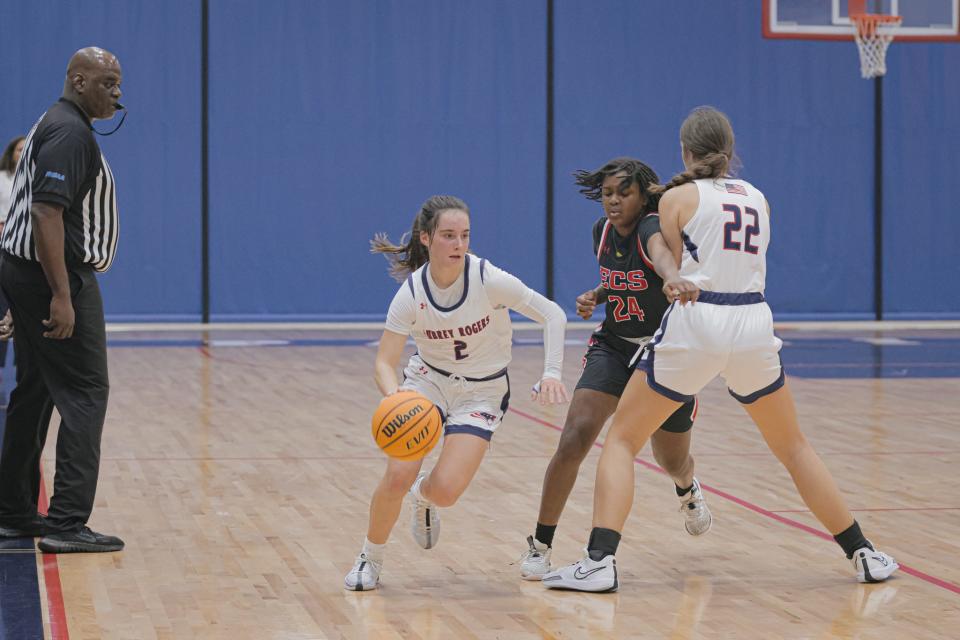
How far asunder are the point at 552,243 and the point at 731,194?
479 inches

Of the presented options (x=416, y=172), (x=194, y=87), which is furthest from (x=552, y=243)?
(x=194, y=87)

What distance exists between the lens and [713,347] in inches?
181

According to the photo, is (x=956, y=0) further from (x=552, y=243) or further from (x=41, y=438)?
(x=41, y=438)

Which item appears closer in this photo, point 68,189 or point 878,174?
point 68,189

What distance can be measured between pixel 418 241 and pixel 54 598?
1.79 metres

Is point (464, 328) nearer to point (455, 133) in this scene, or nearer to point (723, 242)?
point (723, 242)

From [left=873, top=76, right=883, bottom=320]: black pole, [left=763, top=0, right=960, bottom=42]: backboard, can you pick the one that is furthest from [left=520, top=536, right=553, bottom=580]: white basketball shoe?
[left=873, top=76, right=883, bottom=320]: black pole

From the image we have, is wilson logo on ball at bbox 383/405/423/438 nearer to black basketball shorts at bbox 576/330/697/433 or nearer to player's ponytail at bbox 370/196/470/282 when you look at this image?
player's ponytail at bbox 370/196/470/282

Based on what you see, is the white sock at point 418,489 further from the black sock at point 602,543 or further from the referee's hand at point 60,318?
the referee's hand at point 60,318

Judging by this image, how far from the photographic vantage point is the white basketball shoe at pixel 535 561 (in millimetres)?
4953

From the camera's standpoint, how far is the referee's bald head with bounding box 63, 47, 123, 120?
17.6 ft

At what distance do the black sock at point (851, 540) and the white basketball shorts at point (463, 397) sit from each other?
1.29m

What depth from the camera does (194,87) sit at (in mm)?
16188

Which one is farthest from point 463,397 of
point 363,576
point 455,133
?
point 455,133
